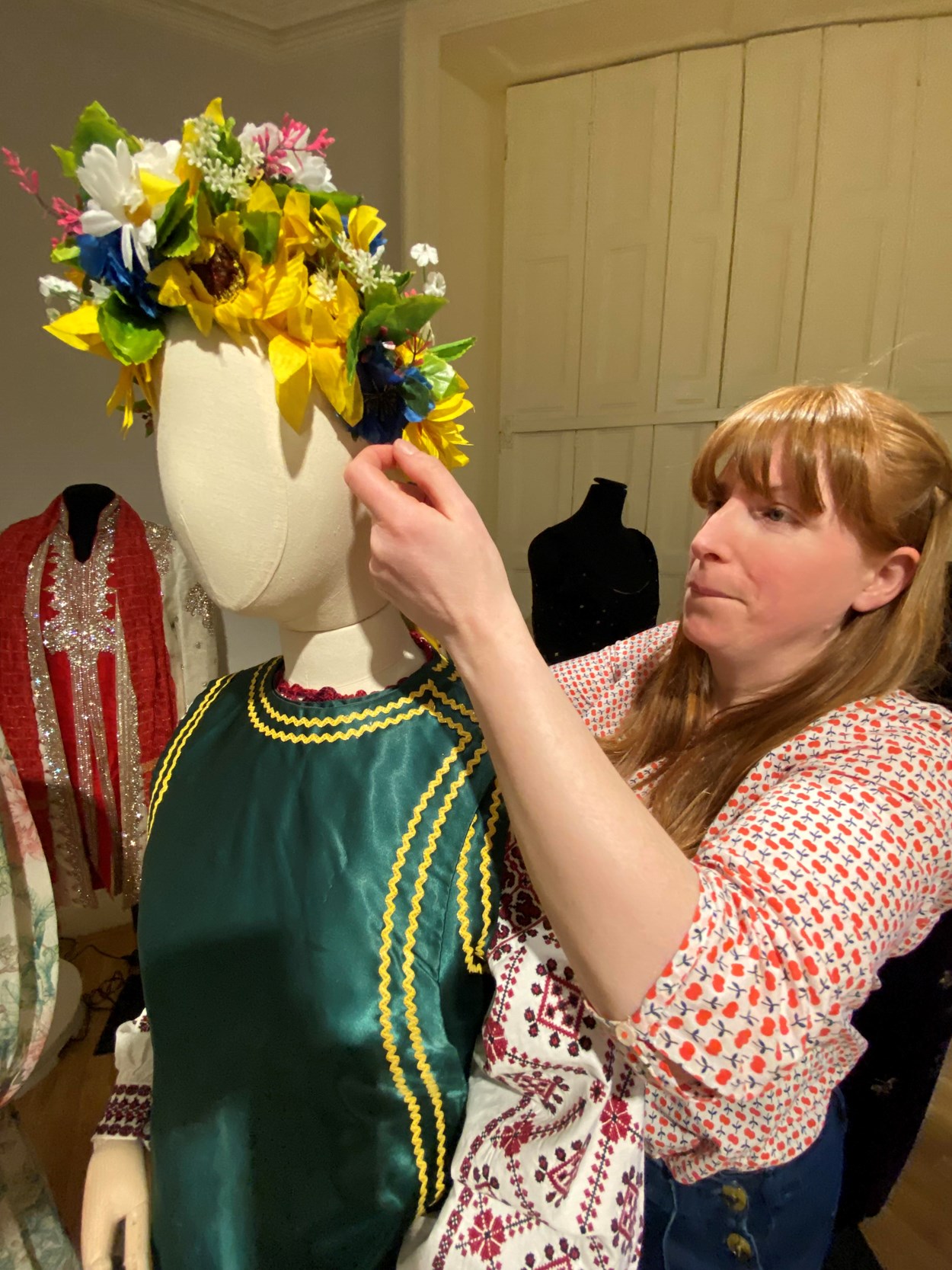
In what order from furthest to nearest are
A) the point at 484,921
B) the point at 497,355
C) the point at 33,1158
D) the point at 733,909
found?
the point at 497,355 → the point at 33,1158 → the point at 484,921 → the point at 733,909

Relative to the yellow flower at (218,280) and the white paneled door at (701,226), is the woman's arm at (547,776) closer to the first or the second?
the yellow flower at (218,280)

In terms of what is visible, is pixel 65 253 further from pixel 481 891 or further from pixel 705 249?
pixel 705 249

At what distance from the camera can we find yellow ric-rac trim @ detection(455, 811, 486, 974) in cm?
59

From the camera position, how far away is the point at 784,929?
0.48 meters

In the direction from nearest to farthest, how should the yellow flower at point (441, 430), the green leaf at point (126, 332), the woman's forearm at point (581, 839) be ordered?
the woman's forearm at point (581, 839) < the green leaf at point (126, 332) < the yellow flower at point (441, 430)

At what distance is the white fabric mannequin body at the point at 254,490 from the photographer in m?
0.57

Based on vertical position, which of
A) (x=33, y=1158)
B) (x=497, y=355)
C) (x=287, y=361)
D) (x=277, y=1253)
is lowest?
(x=33, y=1158)

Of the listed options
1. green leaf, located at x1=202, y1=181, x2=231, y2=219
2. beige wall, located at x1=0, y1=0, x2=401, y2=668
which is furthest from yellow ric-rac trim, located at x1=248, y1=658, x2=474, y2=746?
beige wall, located at x1=0, y1=0, x2=401, y2=668

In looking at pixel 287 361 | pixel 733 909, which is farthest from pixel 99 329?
pixel 733 909

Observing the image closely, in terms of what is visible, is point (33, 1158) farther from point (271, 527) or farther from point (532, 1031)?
point (271, 527)

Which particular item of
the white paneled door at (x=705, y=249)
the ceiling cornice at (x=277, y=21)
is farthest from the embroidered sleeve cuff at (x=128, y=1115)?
the ceiling cornice at (x=277, y=21)

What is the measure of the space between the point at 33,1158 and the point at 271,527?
2.84 ft

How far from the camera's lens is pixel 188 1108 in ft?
2.05

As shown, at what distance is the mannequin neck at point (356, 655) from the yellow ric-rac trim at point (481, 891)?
0.54 feet
